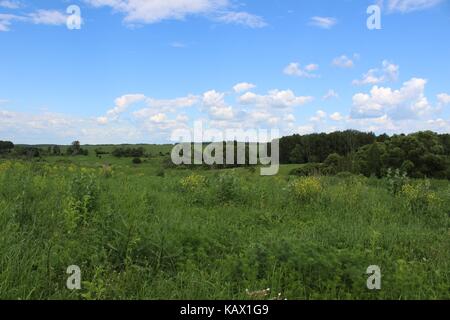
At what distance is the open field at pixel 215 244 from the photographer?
3.90m

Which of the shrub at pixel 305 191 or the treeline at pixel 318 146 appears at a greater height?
the treeline at pixel 318 146

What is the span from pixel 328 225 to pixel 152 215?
2951mm

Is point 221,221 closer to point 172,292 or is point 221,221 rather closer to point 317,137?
point 172,292

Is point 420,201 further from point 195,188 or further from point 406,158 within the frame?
point 406,158

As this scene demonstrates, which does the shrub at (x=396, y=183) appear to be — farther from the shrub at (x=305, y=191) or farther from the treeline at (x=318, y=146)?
the treeline at (x=318, y=146)

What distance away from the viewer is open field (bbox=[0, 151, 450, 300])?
3902 mm

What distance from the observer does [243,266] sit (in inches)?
169

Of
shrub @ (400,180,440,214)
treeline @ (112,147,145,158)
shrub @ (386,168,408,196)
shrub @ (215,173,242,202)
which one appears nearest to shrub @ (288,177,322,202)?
shrub @ (215,173,242,202)

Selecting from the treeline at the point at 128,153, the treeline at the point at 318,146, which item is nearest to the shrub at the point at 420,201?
the treeline at the point at 128,153

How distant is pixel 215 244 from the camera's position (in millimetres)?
5223

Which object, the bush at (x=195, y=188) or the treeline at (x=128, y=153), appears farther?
the treeline at (x=128, y=153)

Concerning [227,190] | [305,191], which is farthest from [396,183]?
[227,190]

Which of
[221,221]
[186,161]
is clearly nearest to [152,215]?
[221,221]

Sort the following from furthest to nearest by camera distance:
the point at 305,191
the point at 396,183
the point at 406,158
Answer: the point at 406,158
the point at 396,183
the point at 305,191
